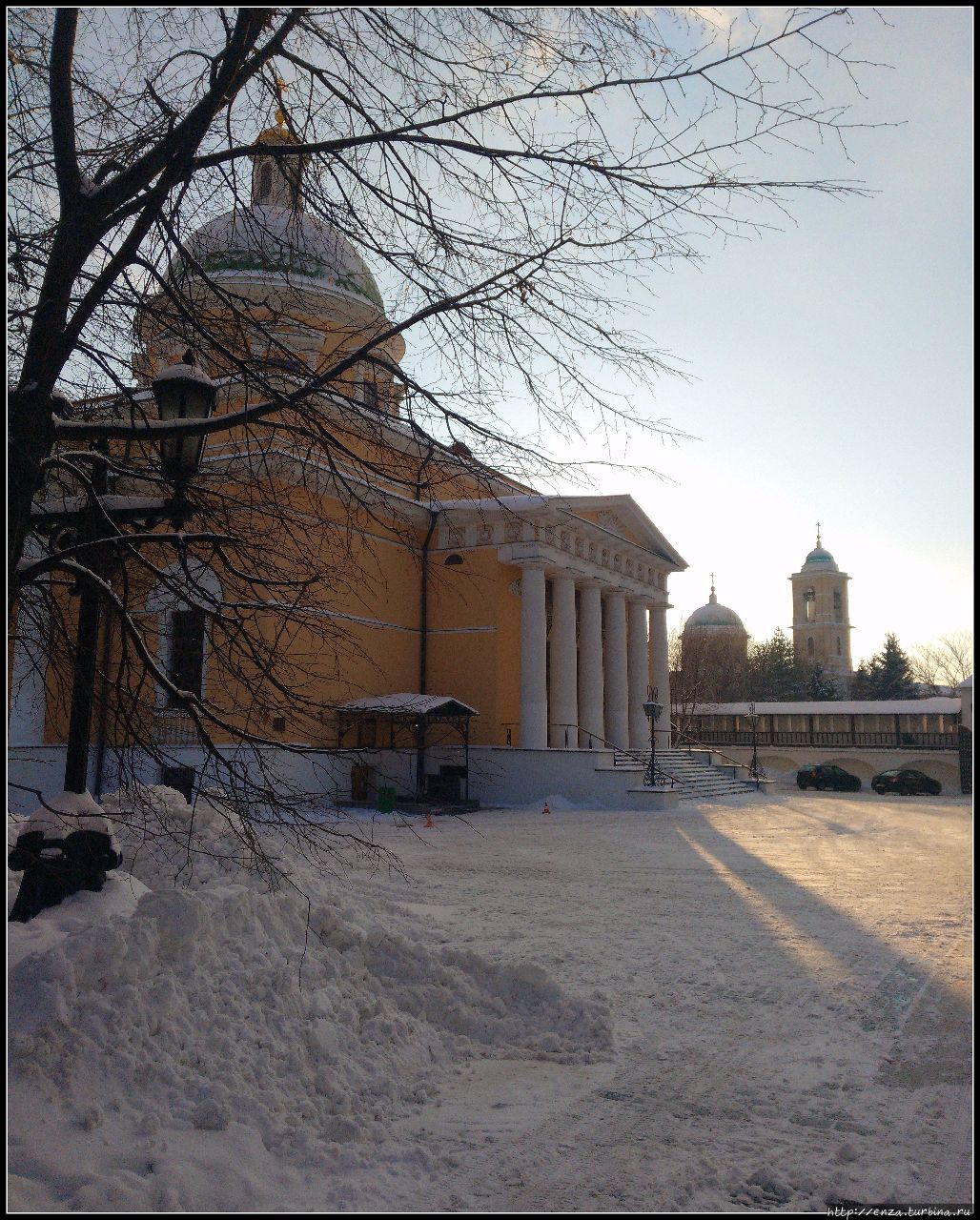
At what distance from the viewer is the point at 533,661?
2758 centimetres

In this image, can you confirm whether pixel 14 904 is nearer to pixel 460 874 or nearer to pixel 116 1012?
pixel 116 1012

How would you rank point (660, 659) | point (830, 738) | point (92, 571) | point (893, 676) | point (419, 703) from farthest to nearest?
1. point (893, 676)
2. point (830, 738)
3. point (660, 659)
4. point (419, 703)
5. point (92, 571)

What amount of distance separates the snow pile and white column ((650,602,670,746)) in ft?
99.9

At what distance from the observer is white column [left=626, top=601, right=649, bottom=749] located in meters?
35.2

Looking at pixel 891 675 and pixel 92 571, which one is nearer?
pixel 92 571

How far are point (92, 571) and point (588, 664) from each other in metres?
27.0

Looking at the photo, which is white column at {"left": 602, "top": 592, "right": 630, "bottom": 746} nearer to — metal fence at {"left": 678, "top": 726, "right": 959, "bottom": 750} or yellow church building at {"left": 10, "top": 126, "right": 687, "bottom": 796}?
yellow church building at {"left": 10, "top": 126, "right": 687, "bottom": 796}

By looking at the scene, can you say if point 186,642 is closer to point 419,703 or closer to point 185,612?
point 185,612

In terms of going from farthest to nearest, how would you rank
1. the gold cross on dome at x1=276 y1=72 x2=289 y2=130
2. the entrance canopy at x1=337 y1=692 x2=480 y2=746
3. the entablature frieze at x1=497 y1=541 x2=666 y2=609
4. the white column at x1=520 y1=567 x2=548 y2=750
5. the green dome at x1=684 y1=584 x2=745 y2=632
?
the green dome at x1=684 y1=584 x2=745 y2=632 → the entablature frieze at x1=497 y1=541 x2=666 y2=609 → the white column at x1=520 y1=567 x2=548 y2=750 → the entrance canopy at x1=337 y1=692 x2=480 y2=746 → the gold cross on dome at x1=276 y1=72 x2=289 y2=130

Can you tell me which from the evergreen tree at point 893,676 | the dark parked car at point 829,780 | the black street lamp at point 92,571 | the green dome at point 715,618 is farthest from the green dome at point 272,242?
the green dome at point 715,618

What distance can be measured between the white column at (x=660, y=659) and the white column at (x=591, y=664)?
5.62 m

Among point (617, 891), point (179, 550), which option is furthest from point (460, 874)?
point (179, 550)

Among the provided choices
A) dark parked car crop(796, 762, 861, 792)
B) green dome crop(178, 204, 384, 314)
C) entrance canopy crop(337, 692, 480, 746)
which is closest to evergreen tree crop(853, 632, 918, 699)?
dark parked car crop(796, 762, 861, 792)

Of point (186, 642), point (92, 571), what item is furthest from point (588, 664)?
point (92, 571)
